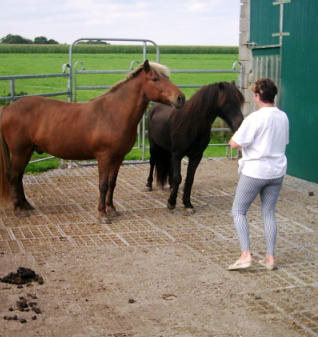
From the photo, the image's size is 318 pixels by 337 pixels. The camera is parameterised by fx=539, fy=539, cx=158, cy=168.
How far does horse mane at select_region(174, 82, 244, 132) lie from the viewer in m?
6.62

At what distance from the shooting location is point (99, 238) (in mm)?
5855

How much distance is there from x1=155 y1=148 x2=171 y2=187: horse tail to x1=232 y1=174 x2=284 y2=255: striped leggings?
3199 mm

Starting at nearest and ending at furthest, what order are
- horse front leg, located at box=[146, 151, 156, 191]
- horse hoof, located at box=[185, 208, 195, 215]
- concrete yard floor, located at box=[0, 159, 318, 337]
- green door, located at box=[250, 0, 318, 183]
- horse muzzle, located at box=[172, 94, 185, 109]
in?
concrete yard floor, located at box=[0, 159, 318, 337] < horse muzzle, located at box=[172, 94, 185, 109] < horse hoof, located at box=[185, 208, 195, 215] < horse front leg, located at box=[146, 151, 156, 191] < green door, located at box=[250, 0, 318, 183]

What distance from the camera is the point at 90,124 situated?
255 inches

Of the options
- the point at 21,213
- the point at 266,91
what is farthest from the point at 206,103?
the point at 21,213

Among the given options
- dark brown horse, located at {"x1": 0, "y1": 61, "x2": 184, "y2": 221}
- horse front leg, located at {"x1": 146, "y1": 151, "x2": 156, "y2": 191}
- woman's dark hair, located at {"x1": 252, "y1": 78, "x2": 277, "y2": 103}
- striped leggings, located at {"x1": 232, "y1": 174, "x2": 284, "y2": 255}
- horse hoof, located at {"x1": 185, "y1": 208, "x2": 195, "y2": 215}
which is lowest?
horse hoof, located at {"x1": 185, "y1": 208, "x2": 195, "y2": 215}

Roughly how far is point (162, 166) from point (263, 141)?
3.56 meters

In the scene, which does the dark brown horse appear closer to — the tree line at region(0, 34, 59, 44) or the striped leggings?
the striped leggings

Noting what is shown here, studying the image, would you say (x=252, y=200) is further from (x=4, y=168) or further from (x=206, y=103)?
(x=4, y=168)

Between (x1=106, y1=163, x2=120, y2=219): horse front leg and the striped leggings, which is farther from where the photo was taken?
(x1=106, y1=163, x2=120, y2=219): horse front leg

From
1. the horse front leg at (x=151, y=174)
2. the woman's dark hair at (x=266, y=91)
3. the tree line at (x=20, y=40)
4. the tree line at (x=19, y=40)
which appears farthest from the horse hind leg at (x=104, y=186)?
the tree line at (x=20, y=40)

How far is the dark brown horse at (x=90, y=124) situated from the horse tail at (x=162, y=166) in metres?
1.37

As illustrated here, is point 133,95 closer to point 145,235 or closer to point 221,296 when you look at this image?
point 145,235

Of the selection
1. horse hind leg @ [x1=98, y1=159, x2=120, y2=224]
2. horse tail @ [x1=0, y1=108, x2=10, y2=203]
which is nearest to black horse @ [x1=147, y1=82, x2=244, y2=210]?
horse hind leg @ [x1=98, y1=159, x2=120, y2=224]
